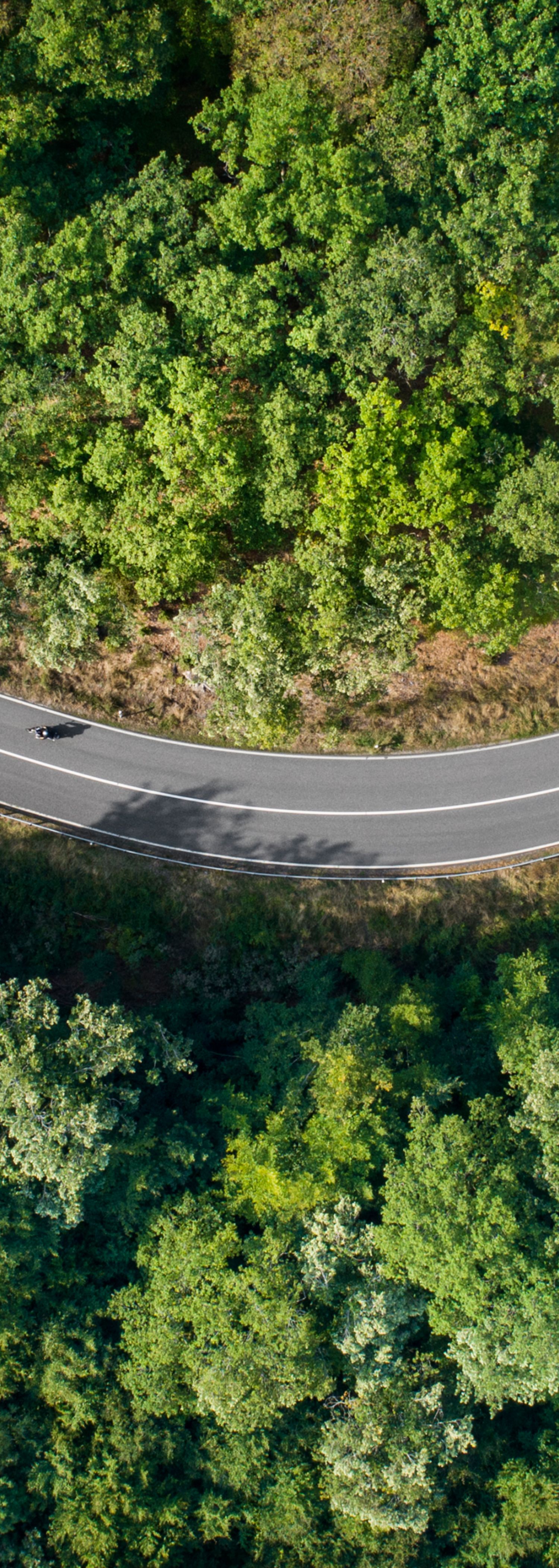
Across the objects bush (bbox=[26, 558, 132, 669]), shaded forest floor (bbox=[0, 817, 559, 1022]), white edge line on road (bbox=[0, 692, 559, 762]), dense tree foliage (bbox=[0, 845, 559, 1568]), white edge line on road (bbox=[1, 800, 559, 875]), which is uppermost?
bush (bbox=[26, 558, 132, 669])

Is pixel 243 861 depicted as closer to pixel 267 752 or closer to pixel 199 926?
pixel 199 926

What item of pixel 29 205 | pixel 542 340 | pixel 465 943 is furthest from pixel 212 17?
pixel 465 943

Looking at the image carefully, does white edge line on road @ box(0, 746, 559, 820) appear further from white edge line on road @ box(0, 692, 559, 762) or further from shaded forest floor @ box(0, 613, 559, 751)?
shaded forest floor @ box(0, 613, 559, 751)

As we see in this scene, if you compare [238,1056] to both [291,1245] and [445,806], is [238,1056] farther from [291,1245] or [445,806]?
[445,806]

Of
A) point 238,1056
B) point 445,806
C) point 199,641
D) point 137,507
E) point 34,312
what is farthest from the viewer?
point 445,806

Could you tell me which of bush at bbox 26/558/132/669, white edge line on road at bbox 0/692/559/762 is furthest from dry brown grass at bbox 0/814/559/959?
bush at bbox 26/558/132/669

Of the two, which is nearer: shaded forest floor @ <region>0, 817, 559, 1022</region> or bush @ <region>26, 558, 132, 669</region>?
bush @ <region>26, 558, 132, 669</region>

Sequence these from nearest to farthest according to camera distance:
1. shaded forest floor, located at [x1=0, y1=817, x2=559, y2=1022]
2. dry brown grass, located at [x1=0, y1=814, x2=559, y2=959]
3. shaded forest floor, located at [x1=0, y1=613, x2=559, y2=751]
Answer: shaded forest floor, located at [x1=0, y1=817, x2=559, y2=1022]
dry brown grass, located at [x1=0, y1=814, x2=559, y2=959]
shaded forest floor, located at [x1=0, y1=613, x2=559, y2=751]
